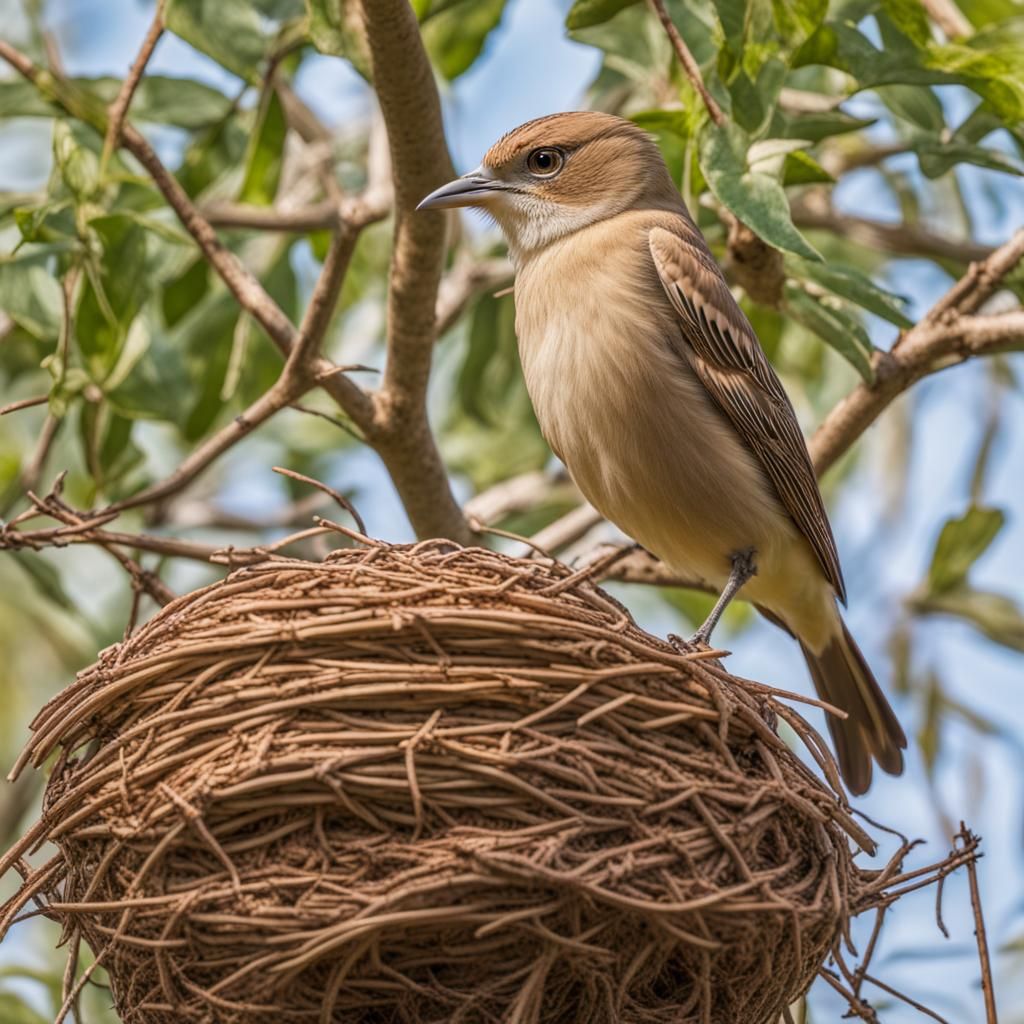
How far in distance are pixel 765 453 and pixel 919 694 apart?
3339 millimetres

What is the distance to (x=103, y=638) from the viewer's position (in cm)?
→ 613

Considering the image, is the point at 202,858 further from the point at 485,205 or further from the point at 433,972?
the point at 485,205

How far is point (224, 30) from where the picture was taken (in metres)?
5.44

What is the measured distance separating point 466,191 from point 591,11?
2.31 feet

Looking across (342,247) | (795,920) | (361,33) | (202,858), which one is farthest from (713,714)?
(361,33)

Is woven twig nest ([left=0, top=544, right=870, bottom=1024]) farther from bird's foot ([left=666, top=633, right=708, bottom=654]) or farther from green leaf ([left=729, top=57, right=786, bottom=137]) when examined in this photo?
green leaf ([left=729, top=57, right=786, bottom=137])

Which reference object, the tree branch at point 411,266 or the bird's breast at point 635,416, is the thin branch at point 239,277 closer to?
the tree branch at point 411,266

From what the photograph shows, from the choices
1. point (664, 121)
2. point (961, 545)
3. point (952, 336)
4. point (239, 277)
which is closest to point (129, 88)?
point (239, 277)

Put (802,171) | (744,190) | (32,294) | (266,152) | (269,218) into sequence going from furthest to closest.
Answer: (269,218) < (266,152) < (32,294) < (802,171) < (744,190)

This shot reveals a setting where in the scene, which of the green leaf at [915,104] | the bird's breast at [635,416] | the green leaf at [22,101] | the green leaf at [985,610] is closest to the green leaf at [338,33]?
the bird's breast at [635,416]

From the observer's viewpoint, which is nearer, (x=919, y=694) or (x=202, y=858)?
(x=202, y=858)

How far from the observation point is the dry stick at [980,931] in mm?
3779

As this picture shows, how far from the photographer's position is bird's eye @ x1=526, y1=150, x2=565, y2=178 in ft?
17.8

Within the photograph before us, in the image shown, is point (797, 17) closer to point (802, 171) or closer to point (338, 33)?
point (802, 171)
